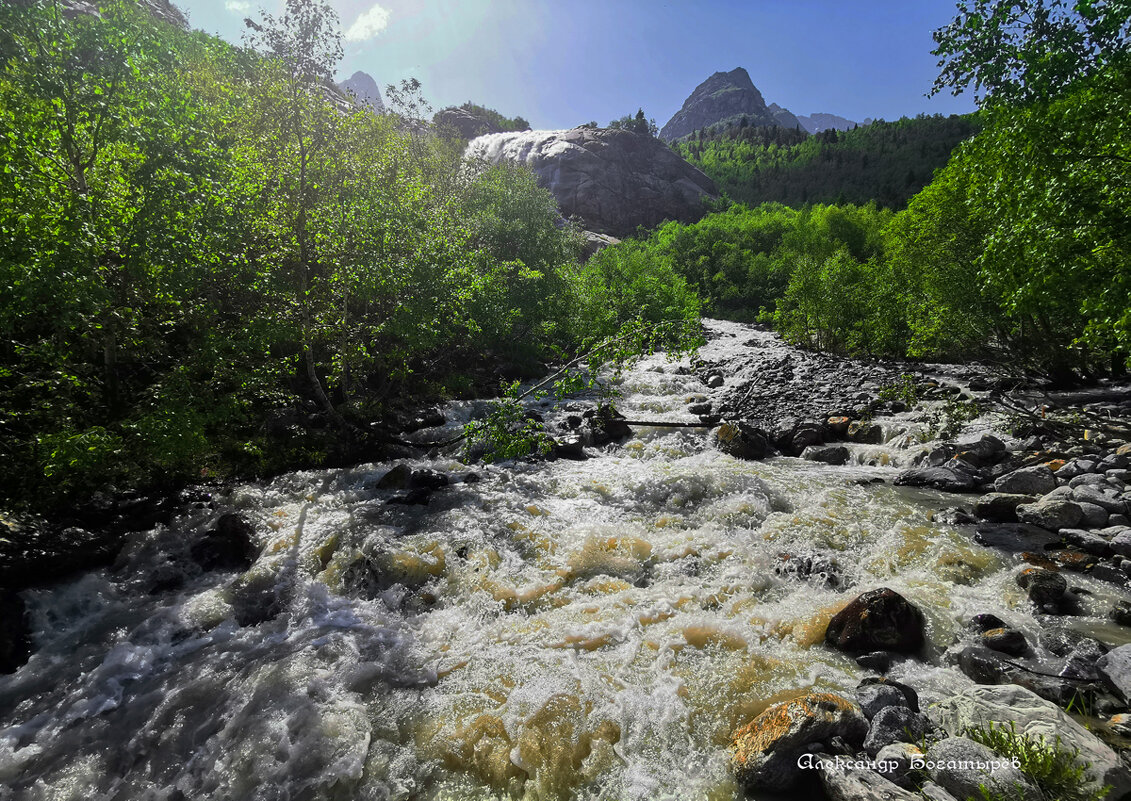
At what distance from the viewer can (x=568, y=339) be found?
102 feet

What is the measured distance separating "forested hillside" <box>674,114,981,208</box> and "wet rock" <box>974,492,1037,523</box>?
123350mm

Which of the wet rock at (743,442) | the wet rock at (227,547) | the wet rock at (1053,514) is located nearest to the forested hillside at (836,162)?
the wet rock at (743,442)

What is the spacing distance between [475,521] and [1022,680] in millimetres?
9603

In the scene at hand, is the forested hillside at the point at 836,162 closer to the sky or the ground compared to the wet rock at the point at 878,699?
closer to the sky

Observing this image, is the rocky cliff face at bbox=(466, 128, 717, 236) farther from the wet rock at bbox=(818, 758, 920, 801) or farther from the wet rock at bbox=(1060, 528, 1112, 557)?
the wet rock at bbox=(818, 758, 920, 801)

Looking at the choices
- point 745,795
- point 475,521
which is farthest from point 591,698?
point 475,521

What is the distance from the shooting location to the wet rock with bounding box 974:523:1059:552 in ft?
27.5

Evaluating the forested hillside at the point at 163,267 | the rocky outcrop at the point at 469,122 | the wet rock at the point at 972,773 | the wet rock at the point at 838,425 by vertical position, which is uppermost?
the rocky outcrop at the point at 469,122

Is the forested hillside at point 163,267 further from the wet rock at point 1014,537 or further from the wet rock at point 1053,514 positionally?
the wet rock at point 1053,514

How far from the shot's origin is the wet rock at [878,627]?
630cm

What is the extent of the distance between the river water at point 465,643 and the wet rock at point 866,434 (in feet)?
16.8

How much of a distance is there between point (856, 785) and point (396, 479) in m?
12.1

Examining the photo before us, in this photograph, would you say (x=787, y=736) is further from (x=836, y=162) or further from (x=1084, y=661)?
(x=836, y=162)

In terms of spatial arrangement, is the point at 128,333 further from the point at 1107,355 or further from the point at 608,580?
the point at 1107,355
